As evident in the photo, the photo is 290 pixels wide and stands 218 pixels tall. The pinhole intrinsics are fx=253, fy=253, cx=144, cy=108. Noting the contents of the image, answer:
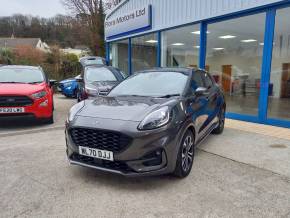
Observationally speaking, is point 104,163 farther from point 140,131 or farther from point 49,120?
point 49,120

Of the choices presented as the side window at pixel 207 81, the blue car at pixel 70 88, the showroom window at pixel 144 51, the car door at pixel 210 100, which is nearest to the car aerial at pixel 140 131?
the car door at pixel 210 100

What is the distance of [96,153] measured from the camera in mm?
3016

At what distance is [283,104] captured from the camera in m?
6.52

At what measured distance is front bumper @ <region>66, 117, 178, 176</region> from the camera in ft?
9.38

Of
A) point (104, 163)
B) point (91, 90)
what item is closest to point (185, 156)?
point (104, 163)

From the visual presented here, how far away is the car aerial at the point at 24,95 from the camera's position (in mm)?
5739

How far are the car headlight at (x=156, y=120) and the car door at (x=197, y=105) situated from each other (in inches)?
26.3

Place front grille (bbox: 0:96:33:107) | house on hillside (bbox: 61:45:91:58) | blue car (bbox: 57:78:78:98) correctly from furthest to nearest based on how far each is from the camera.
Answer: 1. house on hillside (bbox: 61:45:91:58)
2. blue car (bbox: 57:78:78:98)
3. front grille (bbox: 0:96:33:107)

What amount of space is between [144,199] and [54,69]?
17.3 metres

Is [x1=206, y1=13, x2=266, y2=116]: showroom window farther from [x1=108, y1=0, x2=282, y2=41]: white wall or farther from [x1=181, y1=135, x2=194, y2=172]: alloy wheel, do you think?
[x1=181, y1=135, x2=194, y2=172]: alloy wheel

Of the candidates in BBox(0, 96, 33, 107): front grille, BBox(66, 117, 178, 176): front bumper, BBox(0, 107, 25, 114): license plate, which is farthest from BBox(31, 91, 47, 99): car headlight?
BBox(66, 117, 178, 176): front bumper

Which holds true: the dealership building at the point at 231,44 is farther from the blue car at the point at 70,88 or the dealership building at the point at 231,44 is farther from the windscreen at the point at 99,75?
the blue car at the point at 70,88

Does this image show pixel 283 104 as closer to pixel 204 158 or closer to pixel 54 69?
pixel 204 158

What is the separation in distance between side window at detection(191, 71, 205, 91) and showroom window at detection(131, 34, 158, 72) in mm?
6314
